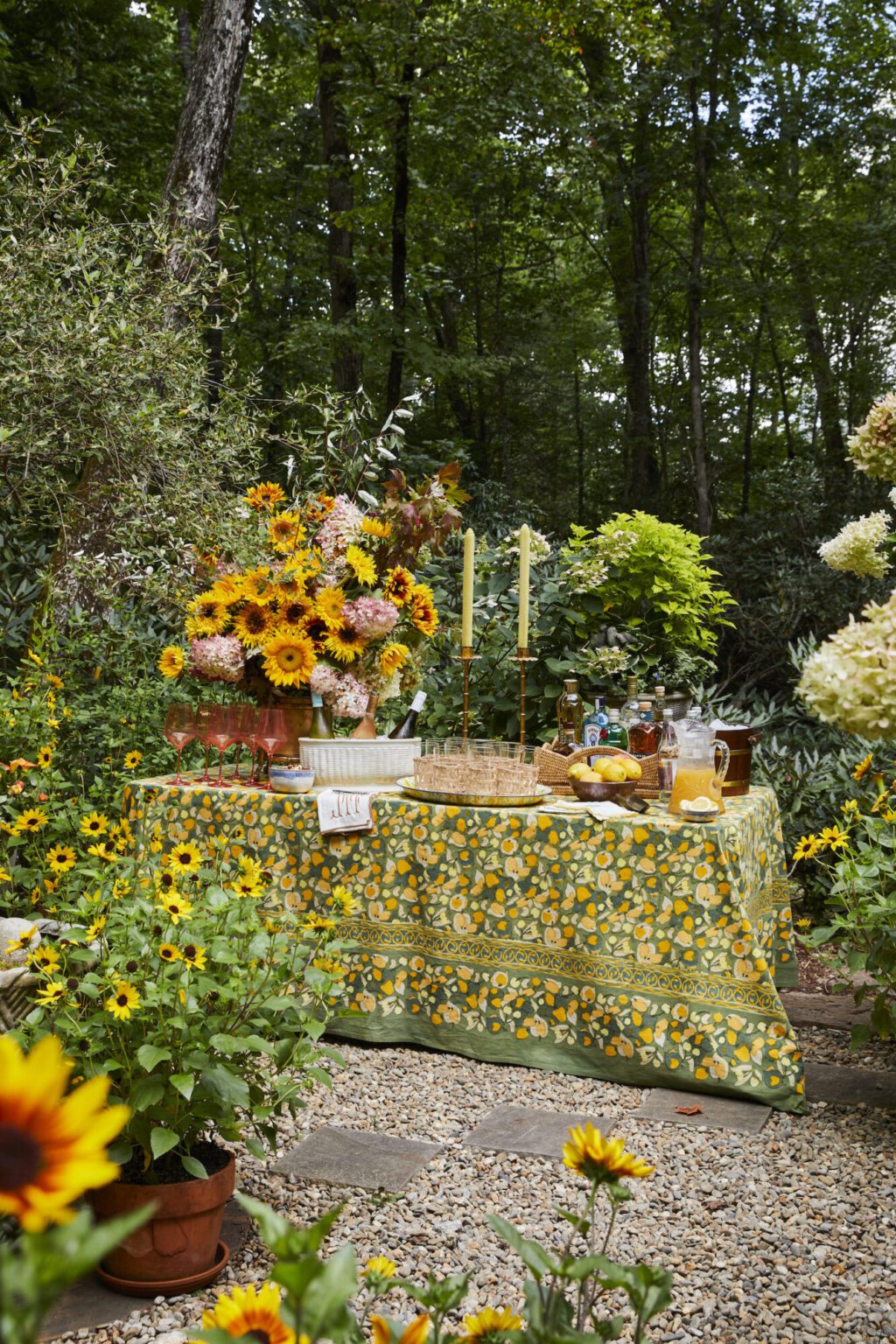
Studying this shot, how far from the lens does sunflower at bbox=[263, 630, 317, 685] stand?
10.6 ft

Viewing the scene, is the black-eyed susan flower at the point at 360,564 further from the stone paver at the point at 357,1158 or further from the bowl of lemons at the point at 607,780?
the stone paver at the point at 357,1158

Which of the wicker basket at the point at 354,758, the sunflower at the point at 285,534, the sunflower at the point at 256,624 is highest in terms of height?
the sunflower at the point at 285,534

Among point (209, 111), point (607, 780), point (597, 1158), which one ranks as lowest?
point (597, 1158)

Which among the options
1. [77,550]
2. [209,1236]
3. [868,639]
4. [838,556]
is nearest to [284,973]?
[209,1236]

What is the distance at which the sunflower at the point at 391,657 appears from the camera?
10.8 ft

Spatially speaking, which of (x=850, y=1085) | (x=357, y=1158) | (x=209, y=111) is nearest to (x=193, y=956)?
(x=357, y=1158)

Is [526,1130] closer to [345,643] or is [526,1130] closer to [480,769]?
[480,769]

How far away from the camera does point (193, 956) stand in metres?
1.96

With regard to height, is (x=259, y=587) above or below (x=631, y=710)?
above

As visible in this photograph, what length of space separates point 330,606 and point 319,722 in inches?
15.0

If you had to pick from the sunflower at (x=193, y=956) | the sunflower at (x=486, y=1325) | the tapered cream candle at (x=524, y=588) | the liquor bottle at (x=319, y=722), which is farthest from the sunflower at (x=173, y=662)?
the sunflower at (x=486, y=1325)

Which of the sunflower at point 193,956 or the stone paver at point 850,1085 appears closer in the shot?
the sunflower at point 193,956

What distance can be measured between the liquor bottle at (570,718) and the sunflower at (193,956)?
1.72 meters

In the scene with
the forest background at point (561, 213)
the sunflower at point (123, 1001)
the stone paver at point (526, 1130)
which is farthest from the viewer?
the forest background at point (561, 213)
